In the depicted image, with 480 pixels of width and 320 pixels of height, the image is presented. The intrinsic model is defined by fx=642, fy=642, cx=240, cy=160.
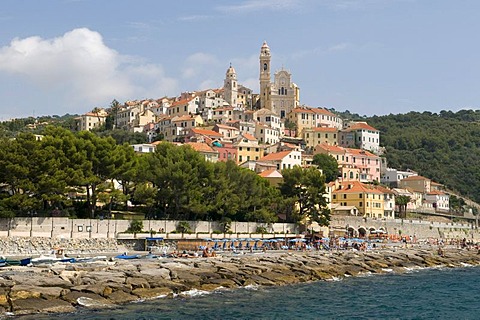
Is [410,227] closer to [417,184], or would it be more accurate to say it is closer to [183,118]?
[417,184]

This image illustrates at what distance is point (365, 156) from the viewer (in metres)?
117

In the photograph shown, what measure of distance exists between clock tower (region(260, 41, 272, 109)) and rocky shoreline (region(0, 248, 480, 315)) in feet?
293

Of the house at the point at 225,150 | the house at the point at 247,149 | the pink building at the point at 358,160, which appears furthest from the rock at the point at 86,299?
the pink building at the point at 358,160

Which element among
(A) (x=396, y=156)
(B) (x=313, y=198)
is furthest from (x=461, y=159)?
(B) (x=313, y=198)

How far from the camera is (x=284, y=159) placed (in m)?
95.8

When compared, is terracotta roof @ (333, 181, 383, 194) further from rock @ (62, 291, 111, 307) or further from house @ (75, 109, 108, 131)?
house @ (75, 109, 108, 131)

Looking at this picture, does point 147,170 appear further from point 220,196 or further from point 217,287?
point 217,287

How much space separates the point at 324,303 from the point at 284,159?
62868 mm

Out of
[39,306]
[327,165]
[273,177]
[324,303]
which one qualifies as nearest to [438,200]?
[327,165]

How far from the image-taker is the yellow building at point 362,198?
85.8 m

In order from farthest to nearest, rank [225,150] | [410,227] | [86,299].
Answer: [225,150], [410,227], [86,299]

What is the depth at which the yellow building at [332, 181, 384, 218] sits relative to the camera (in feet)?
281

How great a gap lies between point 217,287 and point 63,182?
1803 cm

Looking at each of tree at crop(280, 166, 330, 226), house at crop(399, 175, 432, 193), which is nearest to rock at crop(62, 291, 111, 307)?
tree at crop(280, 166, 330, 226)
